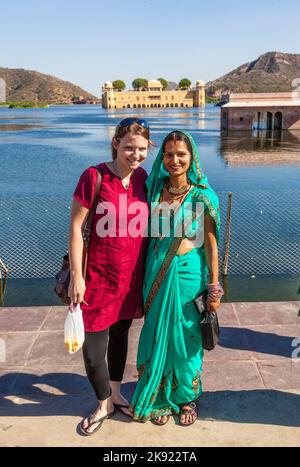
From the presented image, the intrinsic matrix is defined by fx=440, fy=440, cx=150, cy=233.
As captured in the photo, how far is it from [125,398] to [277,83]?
510 ft

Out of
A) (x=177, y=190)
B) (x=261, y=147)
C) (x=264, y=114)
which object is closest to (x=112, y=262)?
(x=177, y=190)

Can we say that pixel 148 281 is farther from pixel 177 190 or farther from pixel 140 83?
pixel 140 83

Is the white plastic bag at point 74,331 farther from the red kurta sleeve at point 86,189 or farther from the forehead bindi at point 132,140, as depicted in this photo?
the forehead bindi at point 132,140

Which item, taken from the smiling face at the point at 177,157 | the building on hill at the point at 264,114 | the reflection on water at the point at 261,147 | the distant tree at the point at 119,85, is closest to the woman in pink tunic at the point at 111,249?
the smiling face at the point at 177,157

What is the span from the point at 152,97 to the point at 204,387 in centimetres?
11407

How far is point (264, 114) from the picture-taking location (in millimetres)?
41750

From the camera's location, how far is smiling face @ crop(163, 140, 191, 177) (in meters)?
1.98

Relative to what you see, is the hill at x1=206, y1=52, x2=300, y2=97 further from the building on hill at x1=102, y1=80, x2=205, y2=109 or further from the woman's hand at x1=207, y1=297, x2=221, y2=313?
the woman's hand at x1=207, y1=297, x2=221, y2=313

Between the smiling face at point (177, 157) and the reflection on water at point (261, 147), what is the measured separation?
19238mm

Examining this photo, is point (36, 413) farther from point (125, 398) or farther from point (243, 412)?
point (243, 412)

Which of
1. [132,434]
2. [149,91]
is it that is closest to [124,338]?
[132,434]

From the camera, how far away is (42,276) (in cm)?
630

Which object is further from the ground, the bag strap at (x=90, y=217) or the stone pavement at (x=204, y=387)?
the bag strap at (x=90, y=217)

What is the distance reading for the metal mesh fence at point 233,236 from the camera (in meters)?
6.48
